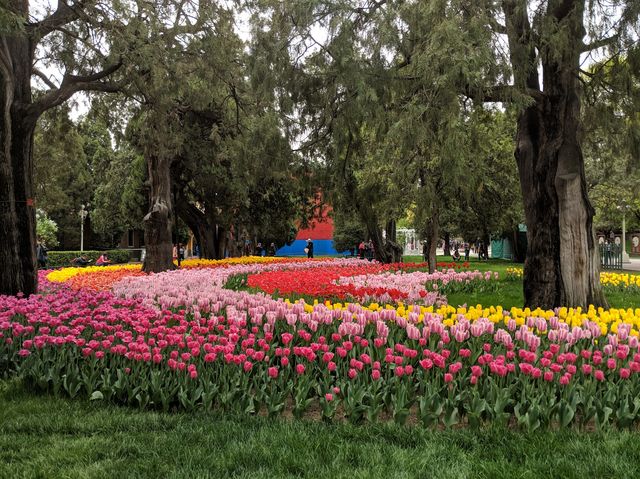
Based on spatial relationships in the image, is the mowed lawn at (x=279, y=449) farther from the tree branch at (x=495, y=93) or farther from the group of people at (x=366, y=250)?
the group of people at (x=366, y=250)

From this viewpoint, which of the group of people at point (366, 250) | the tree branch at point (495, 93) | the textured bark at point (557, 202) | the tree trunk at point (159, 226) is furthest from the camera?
the group of people at point (366, 250)

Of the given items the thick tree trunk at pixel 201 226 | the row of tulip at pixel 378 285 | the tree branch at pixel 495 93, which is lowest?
the row of tulip at pixel 378 285

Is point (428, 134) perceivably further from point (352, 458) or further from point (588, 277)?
point (352, 458)

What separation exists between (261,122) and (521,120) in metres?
4.08

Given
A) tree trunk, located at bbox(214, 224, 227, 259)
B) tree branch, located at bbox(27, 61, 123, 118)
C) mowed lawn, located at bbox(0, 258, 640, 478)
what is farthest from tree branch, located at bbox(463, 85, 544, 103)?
tree trunk, located at bbox(214, 224, 227, 259)

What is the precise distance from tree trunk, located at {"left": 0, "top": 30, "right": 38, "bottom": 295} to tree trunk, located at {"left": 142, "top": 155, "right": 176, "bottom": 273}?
7.63 meters

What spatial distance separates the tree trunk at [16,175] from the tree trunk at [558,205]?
25.4 ft

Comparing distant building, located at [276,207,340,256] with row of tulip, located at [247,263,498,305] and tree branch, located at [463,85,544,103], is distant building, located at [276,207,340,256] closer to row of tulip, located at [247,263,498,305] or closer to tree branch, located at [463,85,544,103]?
row of tulip, located at [247,263,498,305]

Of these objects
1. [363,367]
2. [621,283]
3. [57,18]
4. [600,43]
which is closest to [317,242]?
[621,283]

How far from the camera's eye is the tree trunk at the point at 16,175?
8.58 metres

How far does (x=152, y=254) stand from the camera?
17375mm

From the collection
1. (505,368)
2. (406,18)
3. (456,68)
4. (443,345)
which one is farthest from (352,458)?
(406,18)

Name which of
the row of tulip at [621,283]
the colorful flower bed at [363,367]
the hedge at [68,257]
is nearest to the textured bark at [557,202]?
the colorful flower bed at [363,367]

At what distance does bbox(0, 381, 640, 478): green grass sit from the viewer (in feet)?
10.1
